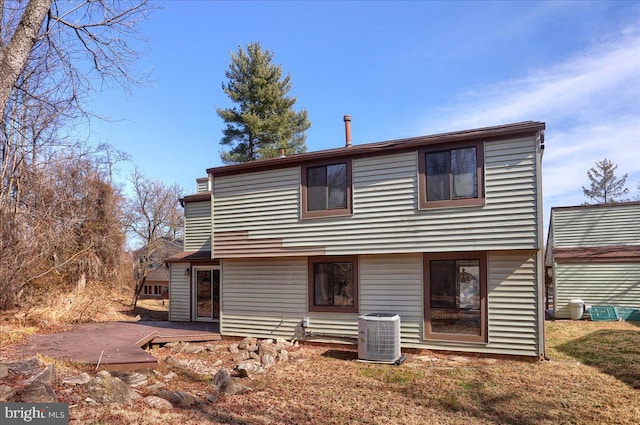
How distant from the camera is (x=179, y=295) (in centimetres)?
1502

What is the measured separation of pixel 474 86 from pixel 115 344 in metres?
13.6

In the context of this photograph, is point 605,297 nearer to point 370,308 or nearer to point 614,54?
point 614,54

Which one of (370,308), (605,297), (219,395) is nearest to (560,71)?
(605,297)

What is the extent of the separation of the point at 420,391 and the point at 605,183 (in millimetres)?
41628

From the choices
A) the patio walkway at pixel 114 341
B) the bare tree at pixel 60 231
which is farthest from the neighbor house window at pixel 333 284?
the bare tree at pixel 60 231

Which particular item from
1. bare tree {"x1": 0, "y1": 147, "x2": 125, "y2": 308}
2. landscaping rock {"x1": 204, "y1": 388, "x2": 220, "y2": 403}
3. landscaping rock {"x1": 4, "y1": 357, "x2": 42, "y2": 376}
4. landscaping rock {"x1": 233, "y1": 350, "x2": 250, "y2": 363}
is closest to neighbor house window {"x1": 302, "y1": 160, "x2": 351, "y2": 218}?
landscaping rock {"x1": 233, "y1": 350, "x2": 250, "y2": 363}

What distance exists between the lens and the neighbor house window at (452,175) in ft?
28.2

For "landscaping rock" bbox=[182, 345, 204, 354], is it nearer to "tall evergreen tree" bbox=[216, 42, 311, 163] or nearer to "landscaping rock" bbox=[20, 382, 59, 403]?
"landscaping rock" bbox=[20, 382, 59, 403]

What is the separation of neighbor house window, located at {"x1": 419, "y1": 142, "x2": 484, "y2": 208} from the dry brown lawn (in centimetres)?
340

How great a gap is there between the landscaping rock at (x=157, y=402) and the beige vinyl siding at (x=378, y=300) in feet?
17.5

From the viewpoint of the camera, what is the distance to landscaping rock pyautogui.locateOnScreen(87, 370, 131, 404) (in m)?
4.92

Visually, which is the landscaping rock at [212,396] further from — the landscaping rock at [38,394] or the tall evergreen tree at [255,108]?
the tall evergreen tree at [255,108]

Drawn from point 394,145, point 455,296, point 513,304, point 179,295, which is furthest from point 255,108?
point 513,304

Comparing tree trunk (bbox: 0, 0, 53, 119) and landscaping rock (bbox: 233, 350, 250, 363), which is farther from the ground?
tree trunk (bbox: 0, 0, 53, 119)
